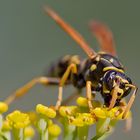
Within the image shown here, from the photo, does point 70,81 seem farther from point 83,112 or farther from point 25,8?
point 25,8

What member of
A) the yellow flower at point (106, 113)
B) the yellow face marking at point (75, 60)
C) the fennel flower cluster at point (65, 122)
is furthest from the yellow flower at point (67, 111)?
the yellow face marking at point (75, 60)

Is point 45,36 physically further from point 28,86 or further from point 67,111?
point 67,111

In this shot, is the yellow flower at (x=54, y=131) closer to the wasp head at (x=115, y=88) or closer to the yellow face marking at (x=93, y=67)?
the wasp head at (x=115, y=88)

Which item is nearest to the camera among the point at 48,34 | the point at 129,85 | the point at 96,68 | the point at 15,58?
the point at 129,85

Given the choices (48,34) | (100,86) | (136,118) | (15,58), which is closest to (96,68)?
(100,86)

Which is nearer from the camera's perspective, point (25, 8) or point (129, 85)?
point (129, 85)

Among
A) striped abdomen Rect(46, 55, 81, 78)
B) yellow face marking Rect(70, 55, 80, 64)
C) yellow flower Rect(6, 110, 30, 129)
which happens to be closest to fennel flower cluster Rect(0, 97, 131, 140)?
yellow flower Rect(6, 110, 30, 129)
